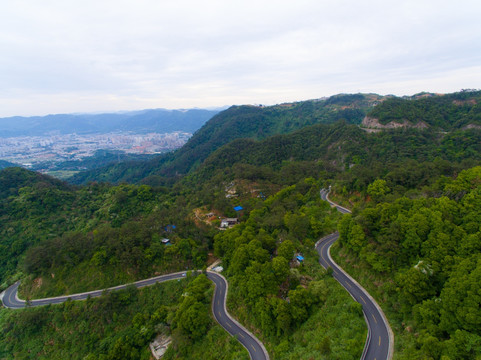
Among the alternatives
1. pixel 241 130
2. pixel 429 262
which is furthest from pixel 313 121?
pixel 429 262

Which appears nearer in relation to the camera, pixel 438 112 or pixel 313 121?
pixel 438 112

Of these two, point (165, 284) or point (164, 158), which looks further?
point (164, 158)

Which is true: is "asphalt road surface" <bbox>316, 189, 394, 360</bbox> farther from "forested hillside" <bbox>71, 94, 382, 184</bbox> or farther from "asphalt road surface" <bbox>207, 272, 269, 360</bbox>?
"forested hillside" <bbox>71, 94, 382, 184</bbox>

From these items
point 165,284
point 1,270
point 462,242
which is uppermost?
point 462,242

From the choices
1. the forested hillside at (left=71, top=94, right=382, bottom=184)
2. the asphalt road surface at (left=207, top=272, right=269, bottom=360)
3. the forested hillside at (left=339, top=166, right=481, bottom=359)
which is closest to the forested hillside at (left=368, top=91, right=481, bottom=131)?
the forested hillside at (left=71, top=94, right=382, bottom=184)

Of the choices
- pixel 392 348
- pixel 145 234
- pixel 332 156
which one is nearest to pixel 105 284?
pixel 145 234

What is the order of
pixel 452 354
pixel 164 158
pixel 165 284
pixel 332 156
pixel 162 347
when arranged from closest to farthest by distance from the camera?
pixel 452 354 < pixel 162 347 < pixel 165 284 < pixel 332 156 < pixel 164 158

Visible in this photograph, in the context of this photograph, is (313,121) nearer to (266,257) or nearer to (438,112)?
(438,112)

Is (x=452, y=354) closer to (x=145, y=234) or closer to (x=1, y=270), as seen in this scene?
(x=145, y=234)
